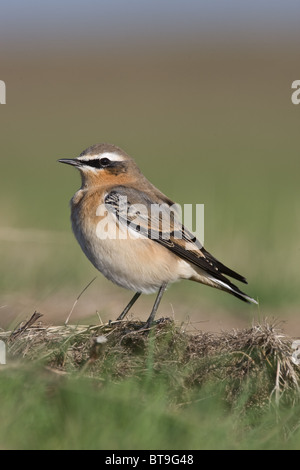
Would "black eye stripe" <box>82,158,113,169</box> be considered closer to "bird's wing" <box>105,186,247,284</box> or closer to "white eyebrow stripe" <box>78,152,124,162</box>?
"white eyebrow stripe" <box>78,152,124,162</box>

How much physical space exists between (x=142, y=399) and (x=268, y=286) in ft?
19.3

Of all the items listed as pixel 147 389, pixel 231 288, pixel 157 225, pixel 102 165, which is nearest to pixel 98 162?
pixel 102 165

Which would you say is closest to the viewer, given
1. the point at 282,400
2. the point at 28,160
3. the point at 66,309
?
the point at 282,400

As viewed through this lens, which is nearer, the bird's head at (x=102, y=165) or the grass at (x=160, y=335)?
the grass at (x=160, y=335)

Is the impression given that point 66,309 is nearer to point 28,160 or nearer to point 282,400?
point 282,400

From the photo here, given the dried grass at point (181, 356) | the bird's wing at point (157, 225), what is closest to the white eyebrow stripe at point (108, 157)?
the bird's wing at point (157, 225)

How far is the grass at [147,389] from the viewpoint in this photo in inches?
217

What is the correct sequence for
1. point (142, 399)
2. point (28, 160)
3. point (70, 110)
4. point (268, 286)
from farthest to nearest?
1. point (70, 110)
2. point (28, 160)
3. point (268, 286)
4. point (142, 399)

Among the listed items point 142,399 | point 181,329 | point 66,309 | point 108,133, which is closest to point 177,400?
point 142,399

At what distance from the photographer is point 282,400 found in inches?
259

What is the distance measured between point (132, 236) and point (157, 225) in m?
0.31

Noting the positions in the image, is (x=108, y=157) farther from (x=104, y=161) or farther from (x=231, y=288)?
(x=231, y=288)

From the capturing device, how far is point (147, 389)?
641 centimetres

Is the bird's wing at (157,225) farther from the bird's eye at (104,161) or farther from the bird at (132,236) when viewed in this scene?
the bird's eye at (104,161)
